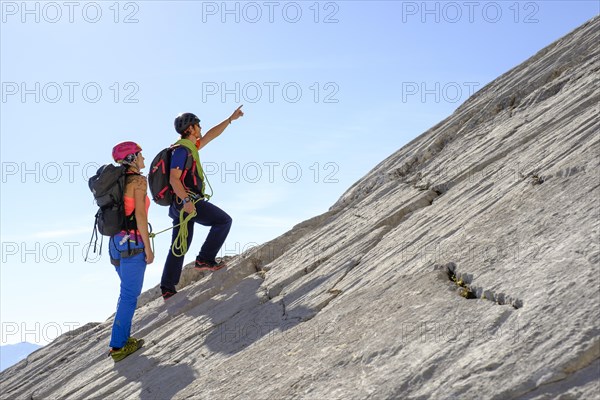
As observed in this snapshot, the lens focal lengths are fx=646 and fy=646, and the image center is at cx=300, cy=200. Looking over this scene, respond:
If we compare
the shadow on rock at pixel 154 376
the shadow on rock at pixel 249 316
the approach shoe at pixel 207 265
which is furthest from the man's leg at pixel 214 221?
the shadow on rock at pixel 154 376

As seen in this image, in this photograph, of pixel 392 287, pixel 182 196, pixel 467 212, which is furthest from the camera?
pixel 182 196

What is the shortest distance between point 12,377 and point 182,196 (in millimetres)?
7143

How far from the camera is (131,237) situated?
1106 centimetres

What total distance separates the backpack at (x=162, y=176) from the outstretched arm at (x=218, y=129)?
1.09 m

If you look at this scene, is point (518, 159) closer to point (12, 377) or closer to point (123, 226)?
point (123, 226)

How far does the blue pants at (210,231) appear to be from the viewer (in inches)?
519

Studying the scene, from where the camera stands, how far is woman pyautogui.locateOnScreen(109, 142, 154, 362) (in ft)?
36.2

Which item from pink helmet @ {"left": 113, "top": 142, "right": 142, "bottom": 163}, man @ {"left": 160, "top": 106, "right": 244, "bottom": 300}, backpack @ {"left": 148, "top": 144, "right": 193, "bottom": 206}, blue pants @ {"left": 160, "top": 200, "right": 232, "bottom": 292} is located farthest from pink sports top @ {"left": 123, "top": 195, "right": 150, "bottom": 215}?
blue pants @ {"left": 160, "top": 200, "right": 232, "bottom": 292}

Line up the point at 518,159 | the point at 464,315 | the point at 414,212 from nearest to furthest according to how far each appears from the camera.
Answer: the point at 464,315 → the point at 518,159 → the point at 414,212

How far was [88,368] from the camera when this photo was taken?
12703 mm

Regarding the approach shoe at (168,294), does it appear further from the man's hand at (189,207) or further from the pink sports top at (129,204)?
the pink sports top at (129,204)

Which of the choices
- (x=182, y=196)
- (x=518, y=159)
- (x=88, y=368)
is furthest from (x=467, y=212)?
(x=88, y=368)

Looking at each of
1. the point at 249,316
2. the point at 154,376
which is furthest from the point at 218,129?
the point at 154,376

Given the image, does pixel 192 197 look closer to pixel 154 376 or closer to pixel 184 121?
pixel 184 121
